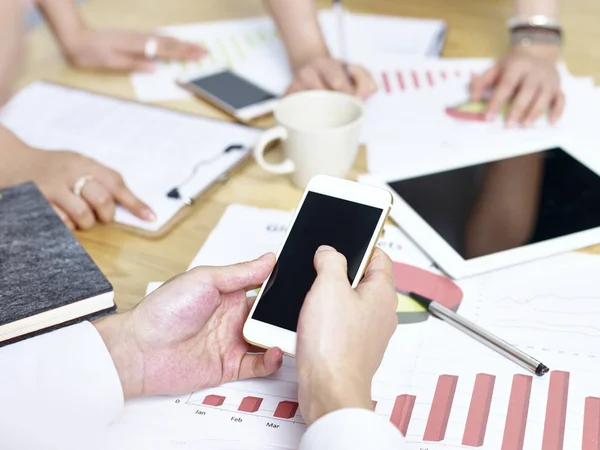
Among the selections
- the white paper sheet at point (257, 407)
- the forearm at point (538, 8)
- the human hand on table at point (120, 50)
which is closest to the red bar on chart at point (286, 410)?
the white paper sheet at point (257, 407)

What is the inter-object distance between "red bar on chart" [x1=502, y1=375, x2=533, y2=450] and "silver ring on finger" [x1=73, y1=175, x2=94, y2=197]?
0.51m

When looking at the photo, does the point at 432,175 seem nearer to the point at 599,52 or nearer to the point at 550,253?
the point at 550,253

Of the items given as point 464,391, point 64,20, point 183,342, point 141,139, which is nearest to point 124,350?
point 183,342

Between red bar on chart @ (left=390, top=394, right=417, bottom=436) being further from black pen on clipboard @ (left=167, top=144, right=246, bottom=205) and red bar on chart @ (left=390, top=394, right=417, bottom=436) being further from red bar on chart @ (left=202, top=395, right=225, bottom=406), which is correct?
black pen on clipboard @ (left=167, top=144, right=246, bottom=205)

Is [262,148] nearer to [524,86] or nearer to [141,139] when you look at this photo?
[141,139]

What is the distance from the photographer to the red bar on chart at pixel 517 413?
531 mm

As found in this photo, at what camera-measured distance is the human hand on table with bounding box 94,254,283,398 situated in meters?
0.58

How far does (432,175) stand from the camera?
0.83 metres

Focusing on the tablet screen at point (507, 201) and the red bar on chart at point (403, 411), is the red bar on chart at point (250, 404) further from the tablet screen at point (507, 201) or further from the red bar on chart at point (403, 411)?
the tablet screen at point (507, 201)

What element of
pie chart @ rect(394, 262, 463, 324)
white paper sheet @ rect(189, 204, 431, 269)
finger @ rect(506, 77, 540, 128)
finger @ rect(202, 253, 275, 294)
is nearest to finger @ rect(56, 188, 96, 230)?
white paper sheet @ rect(189, 204, 431, 269)

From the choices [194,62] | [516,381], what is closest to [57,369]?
[516,381]

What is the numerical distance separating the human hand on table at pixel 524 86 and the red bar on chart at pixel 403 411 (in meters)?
0.51

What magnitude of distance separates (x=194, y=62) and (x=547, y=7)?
22.8 inches

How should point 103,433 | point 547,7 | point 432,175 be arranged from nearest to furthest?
point 103,433 → point 432,175 → point 547,7
